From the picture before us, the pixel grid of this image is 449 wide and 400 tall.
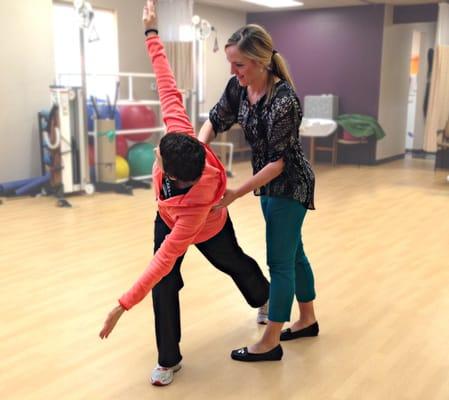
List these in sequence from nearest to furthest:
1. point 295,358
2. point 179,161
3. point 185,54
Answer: point 179,161 < point 295,358 < point 185,54

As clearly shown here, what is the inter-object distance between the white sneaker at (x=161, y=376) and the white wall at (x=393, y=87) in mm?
7221

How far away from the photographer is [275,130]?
6.38 ft

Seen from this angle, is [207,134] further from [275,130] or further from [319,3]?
[319,3]

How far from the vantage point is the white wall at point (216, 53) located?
8516 millimetres

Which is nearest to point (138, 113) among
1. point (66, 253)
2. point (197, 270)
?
point (66, 253)

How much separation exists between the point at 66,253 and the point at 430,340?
2359mm

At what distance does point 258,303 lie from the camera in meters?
2.36

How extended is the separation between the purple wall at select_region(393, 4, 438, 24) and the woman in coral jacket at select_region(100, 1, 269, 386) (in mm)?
7251

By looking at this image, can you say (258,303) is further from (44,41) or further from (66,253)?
(44,41)

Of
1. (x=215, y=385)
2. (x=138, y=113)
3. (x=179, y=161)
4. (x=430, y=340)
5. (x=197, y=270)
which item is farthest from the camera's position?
(x=138, y=113)

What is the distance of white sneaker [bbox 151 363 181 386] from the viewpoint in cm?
205

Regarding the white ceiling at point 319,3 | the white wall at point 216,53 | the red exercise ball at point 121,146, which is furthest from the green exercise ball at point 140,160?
the white ceiling at point 319,3

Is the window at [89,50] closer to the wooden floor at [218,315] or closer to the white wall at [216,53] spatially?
the white wall at [216,53]

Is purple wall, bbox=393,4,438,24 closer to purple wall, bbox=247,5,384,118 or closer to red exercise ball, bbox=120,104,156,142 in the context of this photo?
purple wall, bbox=247,5,384,118
